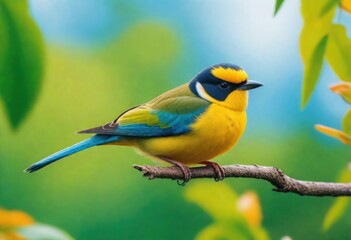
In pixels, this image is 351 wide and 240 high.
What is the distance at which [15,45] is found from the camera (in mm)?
310

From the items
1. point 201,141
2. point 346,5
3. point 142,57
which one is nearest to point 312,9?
point 346,5

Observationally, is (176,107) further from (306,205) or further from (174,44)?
(306,205)

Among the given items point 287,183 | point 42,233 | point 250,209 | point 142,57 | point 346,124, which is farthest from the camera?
point 142,57

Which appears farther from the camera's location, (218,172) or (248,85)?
(248,85)

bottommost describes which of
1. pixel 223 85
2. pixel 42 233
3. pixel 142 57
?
pixel 142 57

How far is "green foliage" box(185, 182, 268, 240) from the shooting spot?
0.34 meters

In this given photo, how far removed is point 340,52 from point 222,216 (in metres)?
0.16

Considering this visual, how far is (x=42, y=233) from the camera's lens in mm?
266

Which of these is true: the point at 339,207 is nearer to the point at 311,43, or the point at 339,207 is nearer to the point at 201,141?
the point at 311,43

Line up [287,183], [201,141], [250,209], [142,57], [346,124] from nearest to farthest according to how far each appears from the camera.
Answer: [250,209] < [346,124] < [287,183] < [201,141] < [142,57]

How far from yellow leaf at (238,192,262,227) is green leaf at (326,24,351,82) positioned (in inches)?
4.2

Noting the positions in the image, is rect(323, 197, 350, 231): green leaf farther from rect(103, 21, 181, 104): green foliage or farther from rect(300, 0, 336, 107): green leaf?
rect(103, 21, 181, 104): green foliage

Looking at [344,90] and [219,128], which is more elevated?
[344,90]

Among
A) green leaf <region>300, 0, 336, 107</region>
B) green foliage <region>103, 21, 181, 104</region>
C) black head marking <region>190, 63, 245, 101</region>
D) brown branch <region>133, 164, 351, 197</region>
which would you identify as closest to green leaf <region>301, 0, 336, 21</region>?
green leaf <region>300, 0, 336, 107</region>
